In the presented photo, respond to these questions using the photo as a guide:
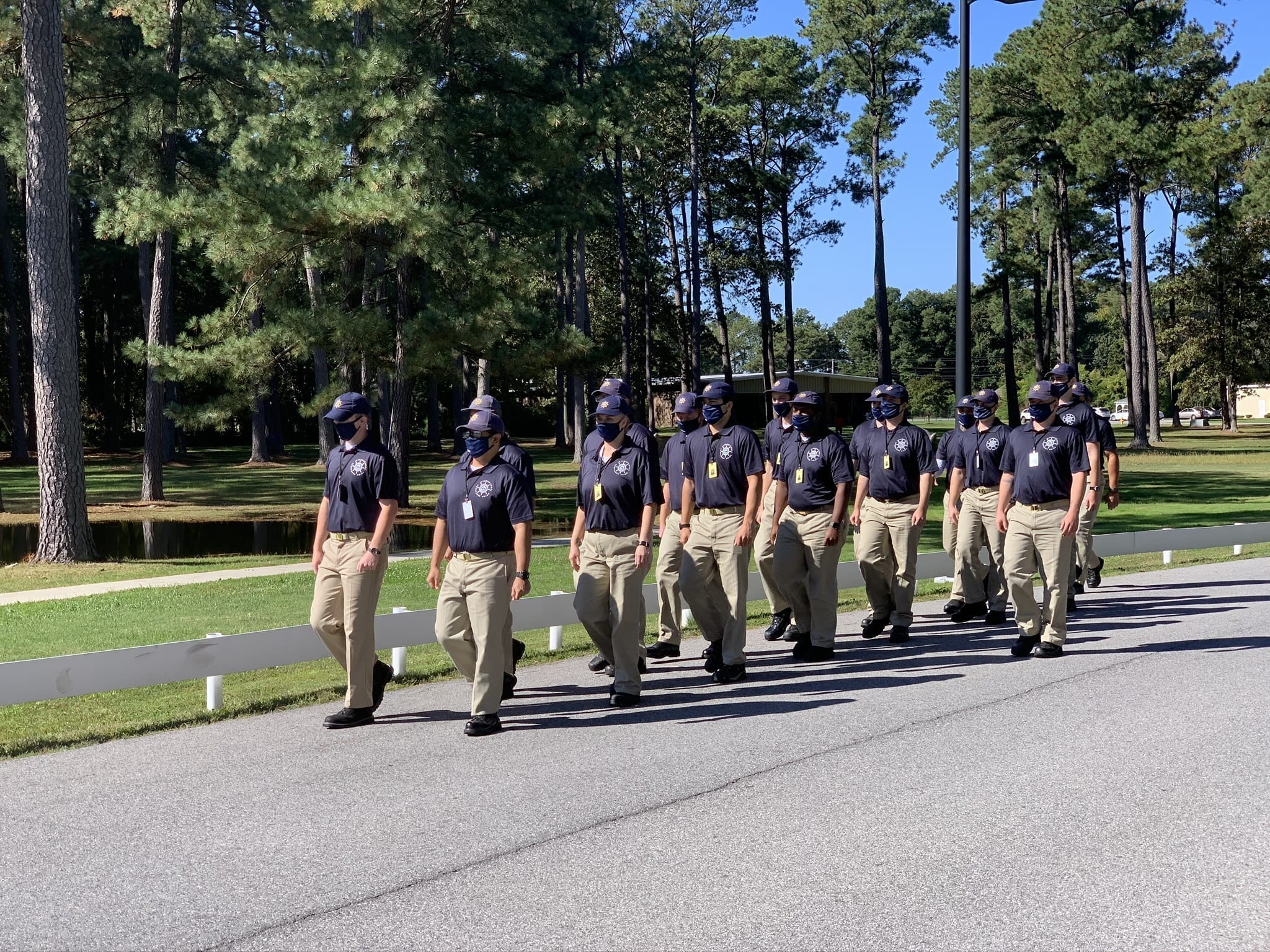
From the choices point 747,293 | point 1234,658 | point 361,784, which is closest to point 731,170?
point 747,293

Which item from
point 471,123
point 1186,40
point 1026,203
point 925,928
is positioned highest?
point 1186,40

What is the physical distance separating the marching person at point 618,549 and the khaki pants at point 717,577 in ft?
3.14

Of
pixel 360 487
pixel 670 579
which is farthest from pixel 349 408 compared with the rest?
pixel 670 579

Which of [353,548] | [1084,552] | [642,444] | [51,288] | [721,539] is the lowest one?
[1084,552]

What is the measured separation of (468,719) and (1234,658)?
618 cm

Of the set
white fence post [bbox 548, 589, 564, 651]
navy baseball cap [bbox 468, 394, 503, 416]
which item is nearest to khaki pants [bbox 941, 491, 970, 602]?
white fence post [bbox 548, 589, 564, 651]

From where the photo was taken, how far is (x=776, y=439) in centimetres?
Answer: 1184

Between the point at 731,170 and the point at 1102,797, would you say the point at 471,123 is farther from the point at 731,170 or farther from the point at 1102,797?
the point at 731,170

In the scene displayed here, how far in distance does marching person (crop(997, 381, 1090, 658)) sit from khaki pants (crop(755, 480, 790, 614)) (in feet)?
6.23

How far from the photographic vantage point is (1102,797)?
6.55 meters

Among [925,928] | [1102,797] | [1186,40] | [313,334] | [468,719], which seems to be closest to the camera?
[925,928]

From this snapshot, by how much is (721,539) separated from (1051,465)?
2805 mm

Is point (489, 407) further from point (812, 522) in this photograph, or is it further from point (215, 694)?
point (812, 522)

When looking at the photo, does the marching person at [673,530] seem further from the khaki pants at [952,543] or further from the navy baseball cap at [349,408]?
the khaki pants at [952,543]
